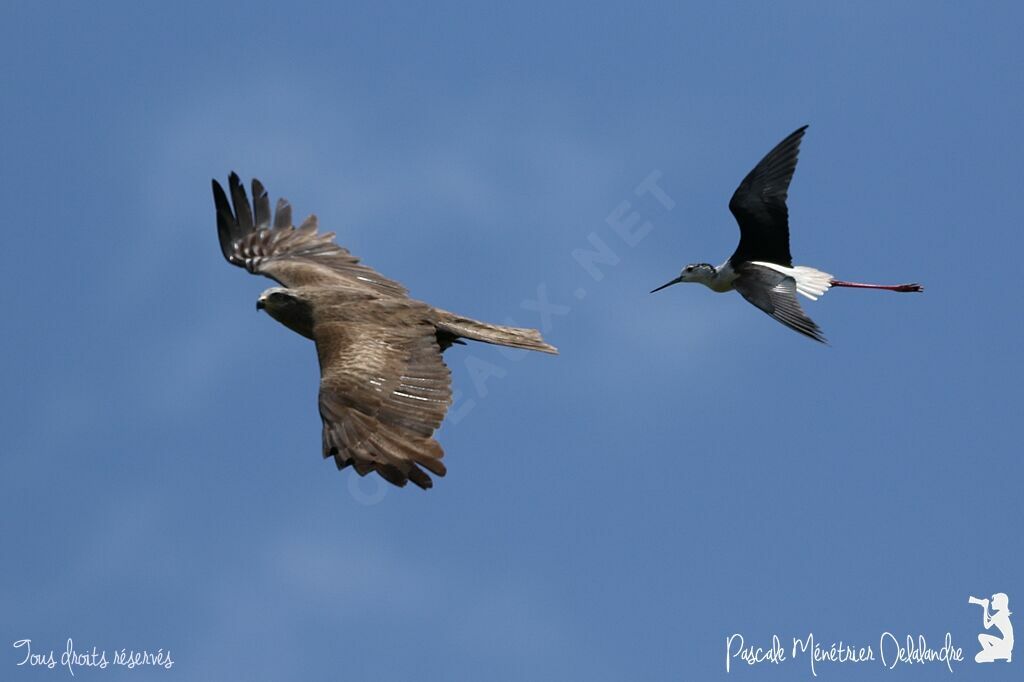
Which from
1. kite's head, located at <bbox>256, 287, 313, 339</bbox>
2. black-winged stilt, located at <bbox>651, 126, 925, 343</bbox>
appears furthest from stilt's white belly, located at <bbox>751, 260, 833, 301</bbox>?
kite's head, located at <bbox>256, 287, 313, 339</bbox>

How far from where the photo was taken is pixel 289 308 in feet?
43.6

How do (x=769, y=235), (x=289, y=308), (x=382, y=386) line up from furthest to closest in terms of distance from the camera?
(x=769, y=235) < (x=289, y=308) < (x=382, y=386)

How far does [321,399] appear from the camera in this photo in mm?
11547

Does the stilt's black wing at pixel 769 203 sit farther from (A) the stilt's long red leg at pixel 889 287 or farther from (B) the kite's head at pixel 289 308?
(B) the kite's head at pixel 289 308

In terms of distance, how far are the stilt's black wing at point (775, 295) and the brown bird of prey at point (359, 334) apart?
2842 mm

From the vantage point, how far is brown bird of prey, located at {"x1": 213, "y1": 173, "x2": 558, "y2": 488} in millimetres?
10984

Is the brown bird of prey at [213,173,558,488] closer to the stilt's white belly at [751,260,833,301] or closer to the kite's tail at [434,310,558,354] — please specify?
the kite's tail at [434,310,558,354]

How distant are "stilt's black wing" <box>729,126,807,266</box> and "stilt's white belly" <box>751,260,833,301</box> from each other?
0.19 metres

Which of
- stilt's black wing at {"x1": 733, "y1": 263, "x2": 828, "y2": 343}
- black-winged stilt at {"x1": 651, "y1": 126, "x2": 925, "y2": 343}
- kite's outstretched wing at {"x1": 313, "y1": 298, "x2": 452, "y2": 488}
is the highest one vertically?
black-winged stilt at {"x1": 651, "y1": 126, "x2": 925, "y2": 343}

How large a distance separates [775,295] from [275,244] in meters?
5.70

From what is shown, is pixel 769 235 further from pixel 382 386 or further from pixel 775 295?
pixel 382 386

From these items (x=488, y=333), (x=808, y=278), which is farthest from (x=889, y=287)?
(x=488, y=333)

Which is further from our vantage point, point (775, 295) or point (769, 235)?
point (769, 235)

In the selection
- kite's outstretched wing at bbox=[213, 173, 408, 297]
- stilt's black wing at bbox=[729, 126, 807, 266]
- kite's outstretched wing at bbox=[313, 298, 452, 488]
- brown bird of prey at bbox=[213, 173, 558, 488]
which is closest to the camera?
kite's outstretched wing at bbox=[313, 298, 452, 488]
